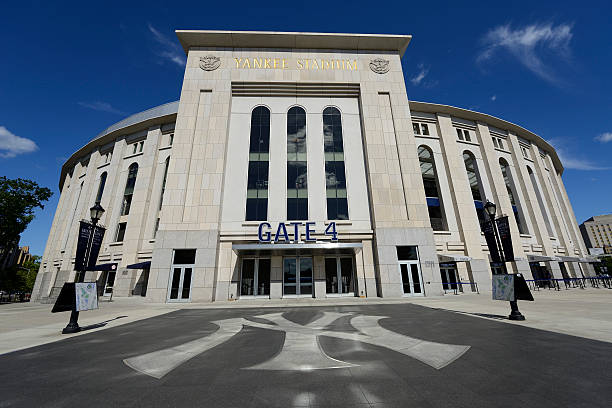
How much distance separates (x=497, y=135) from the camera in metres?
33.1

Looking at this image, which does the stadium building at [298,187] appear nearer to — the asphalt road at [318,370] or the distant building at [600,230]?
the asphalt road at [318,370]

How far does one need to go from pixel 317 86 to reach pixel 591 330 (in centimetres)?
2521

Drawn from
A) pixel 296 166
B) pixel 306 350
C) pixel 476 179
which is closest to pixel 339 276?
pixel 296 166

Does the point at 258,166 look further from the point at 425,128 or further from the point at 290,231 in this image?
the point at 425,128

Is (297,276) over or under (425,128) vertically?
under

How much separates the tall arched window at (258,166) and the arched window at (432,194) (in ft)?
60.9

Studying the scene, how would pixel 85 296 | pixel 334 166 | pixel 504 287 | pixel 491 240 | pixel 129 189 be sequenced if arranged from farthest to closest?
pixel 129 189 < pixel 334 166 < pixel 491 240 < pixel 504 287 < pixel 85 296

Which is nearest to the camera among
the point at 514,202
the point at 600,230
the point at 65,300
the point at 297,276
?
the point at 65,300

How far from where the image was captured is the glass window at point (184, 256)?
19.7 metres

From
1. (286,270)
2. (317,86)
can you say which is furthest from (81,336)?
(317,86)

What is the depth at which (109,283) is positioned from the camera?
1023 inches

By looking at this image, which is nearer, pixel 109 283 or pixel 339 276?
pixel 339 276

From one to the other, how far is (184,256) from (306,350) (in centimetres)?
1731

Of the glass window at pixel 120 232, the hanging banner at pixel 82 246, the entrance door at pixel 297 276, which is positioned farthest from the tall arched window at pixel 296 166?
the glass window at pixel 120 232
